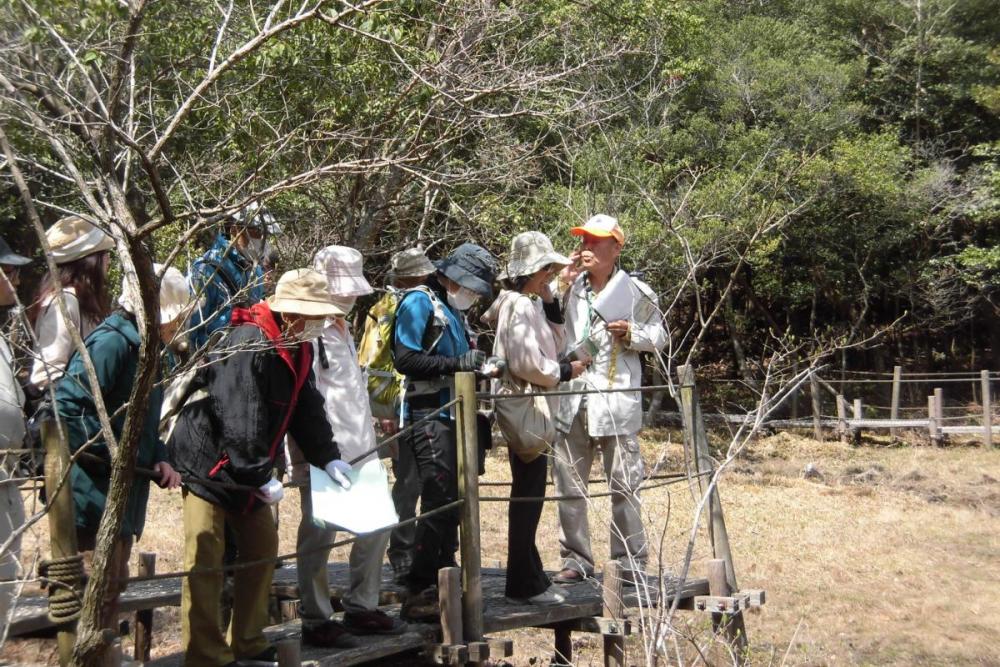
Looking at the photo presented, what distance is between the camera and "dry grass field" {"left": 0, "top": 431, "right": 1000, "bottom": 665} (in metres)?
7.62

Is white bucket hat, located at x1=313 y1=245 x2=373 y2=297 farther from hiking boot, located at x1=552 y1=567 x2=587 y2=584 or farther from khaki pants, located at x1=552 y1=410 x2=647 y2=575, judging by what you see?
hiking boot, located at x1=552 y1=567 x2=587 y2=584

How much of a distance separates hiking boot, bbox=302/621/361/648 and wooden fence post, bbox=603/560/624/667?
4.25ft

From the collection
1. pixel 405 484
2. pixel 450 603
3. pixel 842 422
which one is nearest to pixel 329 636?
pixel 450 603

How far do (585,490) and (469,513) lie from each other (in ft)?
2.61

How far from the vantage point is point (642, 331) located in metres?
6.02

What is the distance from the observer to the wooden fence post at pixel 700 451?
6.31 meters

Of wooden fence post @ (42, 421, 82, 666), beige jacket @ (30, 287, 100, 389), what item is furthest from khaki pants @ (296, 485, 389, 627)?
wooden fence post @ (42, 421, 82, 666)

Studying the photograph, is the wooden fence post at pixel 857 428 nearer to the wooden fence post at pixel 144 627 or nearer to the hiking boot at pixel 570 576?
the hiking boot at pixel 570 576

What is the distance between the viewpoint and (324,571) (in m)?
4.75

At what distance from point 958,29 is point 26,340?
2133cm

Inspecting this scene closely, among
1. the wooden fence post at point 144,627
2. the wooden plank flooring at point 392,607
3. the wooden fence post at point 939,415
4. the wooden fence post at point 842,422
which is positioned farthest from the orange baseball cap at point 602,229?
the wooden fence post at point 842,422

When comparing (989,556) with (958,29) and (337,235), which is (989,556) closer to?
(337,235)

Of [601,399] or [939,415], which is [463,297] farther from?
[939,415]

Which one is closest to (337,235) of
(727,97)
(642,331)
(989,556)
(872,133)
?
(642,331)
